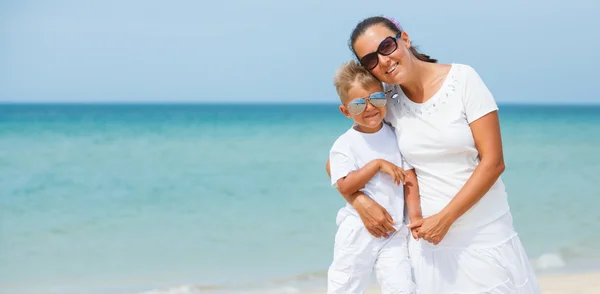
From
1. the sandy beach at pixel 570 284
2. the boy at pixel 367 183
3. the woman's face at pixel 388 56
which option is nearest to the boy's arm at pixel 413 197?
the boy at pixel 367 183

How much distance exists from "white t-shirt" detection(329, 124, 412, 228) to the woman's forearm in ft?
1.03

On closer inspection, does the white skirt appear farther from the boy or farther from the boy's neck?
the boy's neck

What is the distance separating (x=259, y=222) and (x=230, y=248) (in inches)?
57.2

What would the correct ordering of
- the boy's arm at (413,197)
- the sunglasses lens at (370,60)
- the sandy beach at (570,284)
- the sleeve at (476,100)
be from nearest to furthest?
the sleeve at (476,100)
the sunglasses lens at (370,60)
the boy's arm at (413,197)
the sandy beach at (570,284)

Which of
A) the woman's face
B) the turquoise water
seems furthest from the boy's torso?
the turquoise water

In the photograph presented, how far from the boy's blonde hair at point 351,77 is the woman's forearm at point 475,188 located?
0.61 metres

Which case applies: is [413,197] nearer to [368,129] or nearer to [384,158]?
[384,158]

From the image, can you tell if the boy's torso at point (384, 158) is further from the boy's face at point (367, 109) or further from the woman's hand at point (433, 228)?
the woman's hand at point (433, 228)

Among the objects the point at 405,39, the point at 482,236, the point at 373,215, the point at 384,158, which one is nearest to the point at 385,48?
the point at 405,39

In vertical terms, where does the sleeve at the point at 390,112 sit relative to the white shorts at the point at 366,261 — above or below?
above

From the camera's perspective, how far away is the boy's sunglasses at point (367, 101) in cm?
307

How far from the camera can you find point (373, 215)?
3.14 m

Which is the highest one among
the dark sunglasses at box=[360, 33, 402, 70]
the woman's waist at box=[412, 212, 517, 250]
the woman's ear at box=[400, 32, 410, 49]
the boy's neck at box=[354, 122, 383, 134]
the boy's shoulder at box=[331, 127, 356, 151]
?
the woman's ear at box=[400, 32, 410, 49]

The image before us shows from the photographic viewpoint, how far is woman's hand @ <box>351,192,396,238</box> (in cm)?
314
